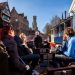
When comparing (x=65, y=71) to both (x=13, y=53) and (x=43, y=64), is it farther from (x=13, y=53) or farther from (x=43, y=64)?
(x=43, y=64)

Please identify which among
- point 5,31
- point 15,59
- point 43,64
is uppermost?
point 5,31

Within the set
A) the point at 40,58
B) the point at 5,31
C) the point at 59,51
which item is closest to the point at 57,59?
the point at 59,51

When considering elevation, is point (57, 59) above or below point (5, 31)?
below

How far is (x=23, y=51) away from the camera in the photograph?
9.62m

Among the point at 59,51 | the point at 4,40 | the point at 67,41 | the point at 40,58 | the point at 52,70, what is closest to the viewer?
the point at 52,70

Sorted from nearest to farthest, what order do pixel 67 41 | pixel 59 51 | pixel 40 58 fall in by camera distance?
pixel 67 41 < pixel 59 51 < pixel 40 58

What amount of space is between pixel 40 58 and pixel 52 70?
419 cm

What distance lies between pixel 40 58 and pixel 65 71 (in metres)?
4.13

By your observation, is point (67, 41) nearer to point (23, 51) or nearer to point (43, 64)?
point (43, 64)

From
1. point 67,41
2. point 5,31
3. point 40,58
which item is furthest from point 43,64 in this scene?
point 5,31

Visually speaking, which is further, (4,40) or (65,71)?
(4,40)

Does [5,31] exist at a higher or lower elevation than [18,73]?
higher

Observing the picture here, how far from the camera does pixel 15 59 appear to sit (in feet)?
17.4

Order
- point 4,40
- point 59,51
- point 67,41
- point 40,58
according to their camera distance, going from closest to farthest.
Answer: point 4,40 → point 67,41 → point 59,51 → point 40,58
